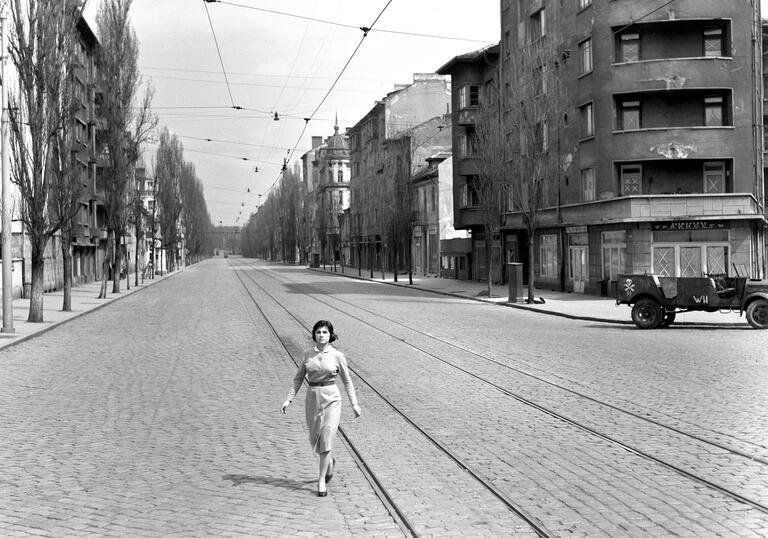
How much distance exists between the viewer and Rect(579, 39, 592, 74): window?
36.4 m

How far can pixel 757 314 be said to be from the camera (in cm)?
2144

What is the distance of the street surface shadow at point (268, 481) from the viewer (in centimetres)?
687

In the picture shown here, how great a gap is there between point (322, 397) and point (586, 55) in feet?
109

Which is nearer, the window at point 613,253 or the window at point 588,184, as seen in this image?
the window at point 613,253

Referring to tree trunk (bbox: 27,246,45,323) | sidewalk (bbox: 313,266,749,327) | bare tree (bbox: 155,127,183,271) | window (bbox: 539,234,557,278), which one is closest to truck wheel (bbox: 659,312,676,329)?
sidewalk (bbox: 313,266,749,327)

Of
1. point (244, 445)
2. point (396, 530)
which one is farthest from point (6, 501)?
point (396, 530)

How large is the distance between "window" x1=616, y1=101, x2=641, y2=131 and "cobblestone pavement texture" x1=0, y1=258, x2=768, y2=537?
18.5 m

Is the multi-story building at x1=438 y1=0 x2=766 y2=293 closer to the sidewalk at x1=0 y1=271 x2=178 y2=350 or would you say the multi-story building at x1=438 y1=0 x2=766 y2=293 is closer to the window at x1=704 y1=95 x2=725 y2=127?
the window at x1=704 y1=95 x2=725 y2=127

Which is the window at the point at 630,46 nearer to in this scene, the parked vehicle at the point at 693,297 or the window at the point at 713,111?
the window at the point at 713,111

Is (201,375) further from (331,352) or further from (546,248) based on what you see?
A: (546,248)

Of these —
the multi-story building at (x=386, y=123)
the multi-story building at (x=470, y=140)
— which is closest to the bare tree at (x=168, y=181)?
the multi-story building at (x=386, y=123)

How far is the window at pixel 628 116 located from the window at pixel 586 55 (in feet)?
8.39

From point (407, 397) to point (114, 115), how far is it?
33487 millimetres

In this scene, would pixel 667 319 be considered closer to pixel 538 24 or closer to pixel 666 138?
pixel 666 138
